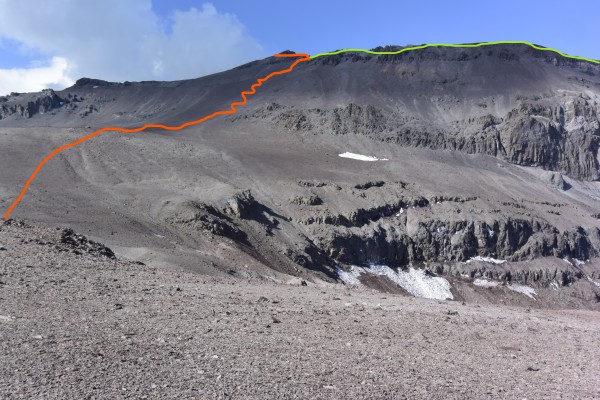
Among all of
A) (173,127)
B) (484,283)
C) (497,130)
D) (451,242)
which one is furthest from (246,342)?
(497,130)

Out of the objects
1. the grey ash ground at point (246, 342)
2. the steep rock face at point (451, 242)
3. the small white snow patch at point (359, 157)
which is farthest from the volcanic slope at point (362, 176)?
the grey ash ground at point (246, 342)

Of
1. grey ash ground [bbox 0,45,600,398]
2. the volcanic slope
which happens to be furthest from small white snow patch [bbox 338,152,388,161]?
grey ash ground [bbox 0,45,600,398]

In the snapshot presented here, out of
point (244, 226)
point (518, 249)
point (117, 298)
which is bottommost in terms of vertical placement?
point (518, 249)

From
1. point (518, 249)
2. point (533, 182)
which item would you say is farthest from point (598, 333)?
point (533, 182)

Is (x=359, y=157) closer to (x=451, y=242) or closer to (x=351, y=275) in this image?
(x=451, y=242)

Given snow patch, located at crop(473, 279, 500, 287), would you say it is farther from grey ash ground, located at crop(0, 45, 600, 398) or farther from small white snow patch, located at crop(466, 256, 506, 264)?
small white snow patch, located at crop(466, 256, 506, 264)

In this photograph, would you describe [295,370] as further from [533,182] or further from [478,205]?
[533,182]

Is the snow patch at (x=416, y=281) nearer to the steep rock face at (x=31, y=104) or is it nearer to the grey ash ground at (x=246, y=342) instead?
the grey ash ground at (x=246, y=342)
